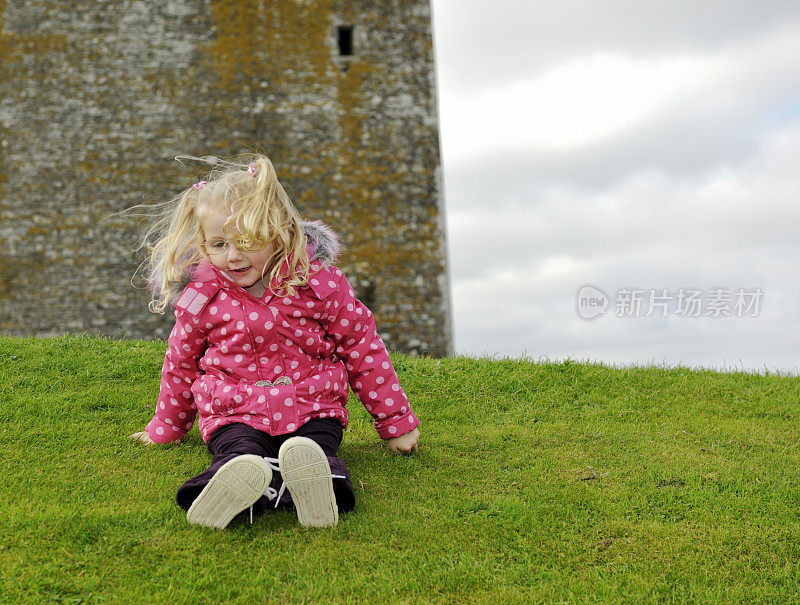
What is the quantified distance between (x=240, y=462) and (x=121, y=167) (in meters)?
8.18

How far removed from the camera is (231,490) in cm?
245

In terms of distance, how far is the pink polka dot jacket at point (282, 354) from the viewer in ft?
9.57

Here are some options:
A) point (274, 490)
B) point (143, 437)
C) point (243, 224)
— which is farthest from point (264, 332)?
point (143, 437)

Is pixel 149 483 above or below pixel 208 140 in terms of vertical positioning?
below

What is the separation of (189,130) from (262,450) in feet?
25.5

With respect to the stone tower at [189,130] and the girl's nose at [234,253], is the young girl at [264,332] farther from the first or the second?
the stone tower at [189,130]

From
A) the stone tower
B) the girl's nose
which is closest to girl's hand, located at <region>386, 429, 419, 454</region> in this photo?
the girl's nose

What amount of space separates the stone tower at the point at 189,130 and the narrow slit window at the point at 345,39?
2 centimetres

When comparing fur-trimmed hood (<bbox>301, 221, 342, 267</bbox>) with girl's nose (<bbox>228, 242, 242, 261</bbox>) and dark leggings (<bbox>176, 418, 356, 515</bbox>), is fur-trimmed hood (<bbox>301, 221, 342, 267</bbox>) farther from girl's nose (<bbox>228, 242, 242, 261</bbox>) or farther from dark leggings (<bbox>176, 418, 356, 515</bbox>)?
dark leggings (<bbox>176, 418, 356, 515</bbox>)

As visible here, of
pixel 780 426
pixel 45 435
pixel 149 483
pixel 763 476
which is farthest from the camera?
pixel 780 426

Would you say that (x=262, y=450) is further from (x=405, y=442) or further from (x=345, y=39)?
(x=345, y=39)

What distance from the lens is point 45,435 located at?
3.55 meters

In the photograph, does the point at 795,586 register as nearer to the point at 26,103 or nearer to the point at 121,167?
the point at 121,167

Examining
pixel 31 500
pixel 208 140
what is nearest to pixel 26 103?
pixel 208 140
